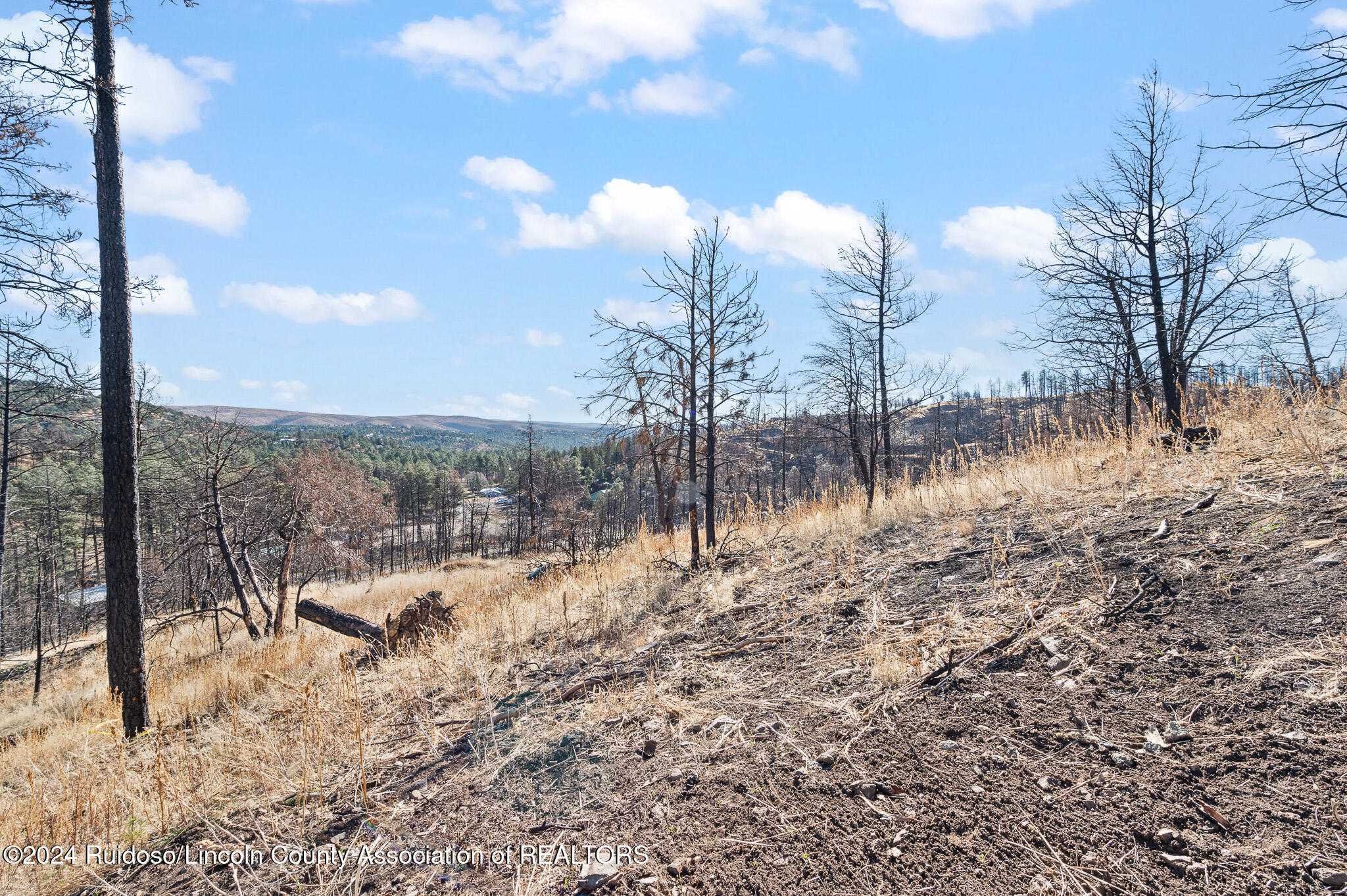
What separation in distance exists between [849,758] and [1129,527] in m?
3.47

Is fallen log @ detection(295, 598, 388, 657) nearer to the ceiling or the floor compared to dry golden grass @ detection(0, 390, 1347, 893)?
nearer to the floor

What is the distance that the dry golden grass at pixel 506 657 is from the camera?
140 inches

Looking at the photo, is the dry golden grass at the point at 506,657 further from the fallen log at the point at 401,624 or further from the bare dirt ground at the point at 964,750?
the fallen log at the point at 401,624

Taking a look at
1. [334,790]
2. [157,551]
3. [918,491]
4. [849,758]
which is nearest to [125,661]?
[334,790]

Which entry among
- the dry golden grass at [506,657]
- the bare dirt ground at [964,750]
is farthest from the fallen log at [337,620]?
the bare dirt ground at [964,750]

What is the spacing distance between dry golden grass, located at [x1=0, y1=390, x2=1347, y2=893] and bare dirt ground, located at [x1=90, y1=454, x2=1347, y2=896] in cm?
9

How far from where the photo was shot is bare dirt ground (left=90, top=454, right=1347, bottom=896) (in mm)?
1848

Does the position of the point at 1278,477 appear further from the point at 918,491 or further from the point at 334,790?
the point at 334,790

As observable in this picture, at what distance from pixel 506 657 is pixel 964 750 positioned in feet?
16.4

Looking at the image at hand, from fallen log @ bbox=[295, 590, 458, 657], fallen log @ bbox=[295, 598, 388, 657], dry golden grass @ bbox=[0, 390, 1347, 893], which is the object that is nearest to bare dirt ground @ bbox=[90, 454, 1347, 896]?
dry golden grass @ bbox=[0, 390, 1347, 893]

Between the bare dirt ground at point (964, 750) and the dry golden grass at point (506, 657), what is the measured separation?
0.09m

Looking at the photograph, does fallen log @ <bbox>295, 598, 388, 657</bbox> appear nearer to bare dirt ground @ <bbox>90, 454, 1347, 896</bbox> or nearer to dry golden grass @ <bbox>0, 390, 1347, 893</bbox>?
dry golden grass @ <bbox>0, 390, 1347, 893</bbox>

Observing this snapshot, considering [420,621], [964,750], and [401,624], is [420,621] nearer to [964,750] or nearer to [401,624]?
[401,624]

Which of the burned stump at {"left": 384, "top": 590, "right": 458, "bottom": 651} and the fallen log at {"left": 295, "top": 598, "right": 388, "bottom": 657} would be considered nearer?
the burned stump at {"left": 384, "top": 590, "right": 458, "bottom": 651}
